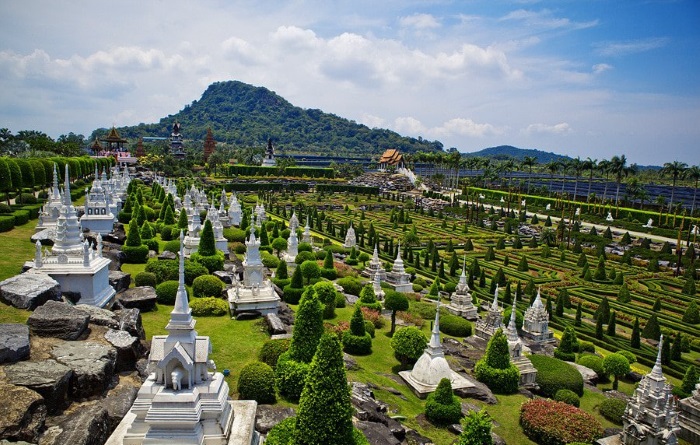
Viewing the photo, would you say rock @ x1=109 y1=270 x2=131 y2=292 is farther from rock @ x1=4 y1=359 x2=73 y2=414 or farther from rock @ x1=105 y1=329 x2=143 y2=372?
rock @ x1=4 y1=359 x2=73 y2=414

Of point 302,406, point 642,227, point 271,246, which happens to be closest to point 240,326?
point 302,406

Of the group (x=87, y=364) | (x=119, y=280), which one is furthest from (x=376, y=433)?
(x=119, y=280)

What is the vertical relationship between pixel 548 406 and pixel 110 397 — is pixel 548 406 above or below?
below

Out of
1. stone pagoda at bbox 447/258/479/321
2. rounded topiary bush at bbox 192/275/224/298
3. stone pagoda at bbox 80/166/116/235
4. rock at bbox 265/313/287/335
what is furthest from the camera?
stone pagoda at bbox 447/258/479/321

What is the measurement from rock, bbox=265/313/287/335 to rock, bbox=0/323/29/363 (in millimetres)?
10344

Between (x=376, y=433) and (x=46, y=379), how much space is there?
9613 millimetres

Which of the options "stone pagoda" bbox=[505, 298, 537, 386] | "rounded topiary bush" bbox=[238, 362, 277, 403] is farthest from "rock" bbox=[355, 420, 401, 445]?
"stone pagoda" bbox=[505, 298, 537, 386]

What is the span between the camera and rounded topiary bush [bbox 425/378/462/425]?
62.2 ft

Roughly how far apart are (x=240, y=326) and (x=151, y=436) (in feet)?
41.6

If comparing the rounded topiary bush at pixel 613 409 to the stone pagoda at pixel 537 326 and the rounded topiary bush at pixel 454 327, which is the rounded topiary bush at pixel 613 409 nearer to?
the stone pagoda at pixel 537 326

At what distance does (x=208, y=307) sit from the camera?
81.6ft

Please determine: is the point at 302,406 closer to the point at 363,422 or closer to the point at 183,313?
the point at 183,313

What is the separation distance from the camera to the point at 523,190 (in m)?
114

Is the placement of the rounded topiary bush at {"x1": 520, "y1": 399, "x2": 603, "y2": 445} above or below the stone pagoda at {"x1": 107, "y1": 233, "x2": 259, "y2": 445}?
below
